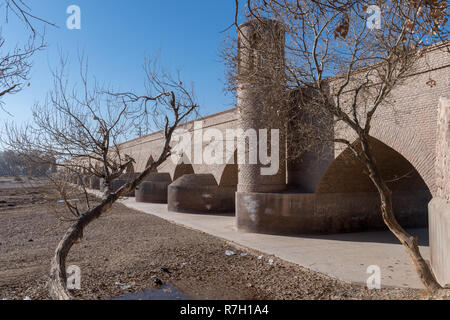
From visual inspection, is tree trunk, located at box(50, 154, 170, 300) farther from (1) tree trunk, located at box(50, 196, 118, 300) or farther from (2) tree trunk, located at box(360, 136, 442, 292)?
(2) tree trunk, located at box(360, 136, 442, 292)

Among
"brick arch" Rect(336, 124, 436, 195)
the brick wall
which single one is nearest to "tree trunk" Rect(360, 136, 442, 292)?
the brick wall

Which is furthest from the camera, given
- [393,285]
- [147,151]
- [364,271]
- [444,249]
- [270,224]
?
[147,151]

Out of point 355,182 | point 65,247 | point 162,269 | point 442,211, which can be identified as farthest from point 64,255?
point 355,182

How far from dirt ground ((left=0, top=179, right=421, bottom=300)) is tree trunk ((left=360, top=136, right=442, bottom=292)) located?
1.12ft

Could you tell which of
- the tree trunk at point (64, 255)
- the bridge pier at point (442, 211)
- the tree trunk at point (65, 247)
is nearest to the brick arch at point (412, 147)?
the bridge pier at point (442, 211)

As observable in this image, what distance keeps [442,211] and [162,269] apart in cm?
444

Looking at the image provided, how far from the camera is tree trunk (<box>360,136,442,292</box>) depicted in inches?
171

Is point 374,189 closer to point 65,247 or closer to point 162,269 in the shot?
point 162,269

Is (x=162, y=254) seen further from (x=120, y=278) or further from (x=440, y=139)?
(x=440, y=139)

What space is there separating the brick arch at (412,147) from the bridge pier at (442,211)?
2.54 ft

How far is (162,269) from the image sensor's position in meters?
6.10

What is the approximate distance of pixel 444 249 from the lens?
177 inches

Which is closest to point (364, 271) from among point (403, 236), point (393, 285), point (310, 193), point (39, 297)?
point (393, 285)
